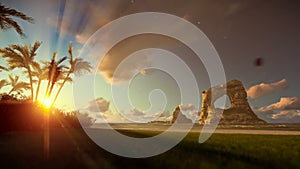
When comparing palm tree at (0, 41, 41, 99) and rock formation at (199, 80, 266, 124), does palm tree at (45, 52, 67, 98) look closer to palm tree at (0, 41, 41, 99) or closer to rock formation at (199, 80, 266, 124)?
palm tree at (0, 41, 41, 99)

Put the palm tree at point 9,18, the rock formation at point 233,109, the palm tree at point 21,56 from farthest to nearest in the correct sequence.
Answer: the rock formation at point 233,109
the palm tree at point 21,56
the palm tree at point 9,18

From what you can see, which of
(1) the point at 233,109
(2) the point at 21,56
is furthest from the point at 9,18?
(1) the point at 233,109

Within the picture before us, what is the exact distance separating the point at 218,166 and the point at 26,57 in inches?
898

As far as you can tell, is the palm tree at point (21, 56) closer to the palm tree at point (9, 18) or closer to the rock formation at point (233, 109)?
the palm tree at point (9, 18)

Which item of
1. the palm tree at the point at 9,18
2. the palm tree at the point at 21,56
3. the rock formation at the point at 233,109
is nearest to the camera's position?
the palm tree at the point at 9,18

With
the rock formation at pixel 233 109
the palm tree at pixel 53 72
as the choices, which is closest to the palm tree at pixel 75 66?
the palm tree at pixel 53 72

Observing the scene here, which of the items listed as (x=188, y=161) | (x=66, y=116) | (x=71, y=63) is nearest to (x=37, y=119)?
(x=66, y=116)

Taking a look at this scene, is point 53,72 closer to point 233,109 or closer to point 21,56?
point 21,56

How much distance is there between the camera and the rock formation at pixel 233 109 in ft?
372

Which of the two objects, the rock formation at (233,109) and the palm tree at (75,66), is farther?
the rock formation at (233,109)

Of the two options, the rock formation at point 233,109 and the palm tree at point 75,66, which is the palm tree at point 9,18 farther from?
the rock formation at point 233,109

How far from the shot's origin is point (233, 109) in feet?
401

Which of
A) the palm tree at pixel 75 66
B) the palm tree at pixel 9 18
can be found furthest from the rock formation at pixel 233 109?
the palm tree at pixel 9 18

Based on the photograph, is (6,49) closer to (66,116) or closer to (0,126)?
(66,116)
